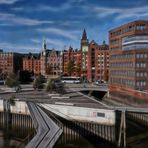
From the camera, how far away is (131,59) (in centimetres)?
10025

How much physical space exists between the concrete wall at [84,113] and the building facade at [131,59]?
94.9ft

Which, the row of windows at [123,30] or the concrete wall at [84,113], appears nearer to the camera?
the concrete wall at [84,113]

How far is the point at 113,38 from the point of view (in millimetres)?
116312

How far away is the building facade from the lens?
96250 mm

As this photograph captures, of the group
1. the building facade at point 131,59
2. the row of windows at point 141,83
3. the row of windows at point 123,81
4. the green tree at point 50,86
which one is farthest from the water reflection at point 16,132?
the row of windows at point 123,81

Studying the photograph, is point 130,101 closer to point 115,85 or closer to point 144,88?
point 144,88

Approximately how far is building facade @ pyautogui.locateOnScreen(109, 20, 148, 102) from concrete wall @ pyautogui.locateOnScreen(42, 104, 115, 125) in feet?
94.9

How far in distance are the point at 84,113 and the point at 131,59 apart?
4291 cm

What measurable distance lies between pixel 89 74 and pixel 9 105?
10838 centimetres

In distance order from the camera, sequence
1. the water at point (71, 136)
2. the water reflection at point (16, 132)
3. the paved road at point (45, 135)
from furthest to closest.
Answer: the water at point (71, 136), the water reflection at point (16, 132), the paved road at point (45, 135)

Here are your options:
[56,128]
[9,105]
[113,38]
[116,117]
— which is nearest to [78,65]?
[113,38]

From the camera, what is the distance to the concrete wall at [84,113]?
5984 centimetres

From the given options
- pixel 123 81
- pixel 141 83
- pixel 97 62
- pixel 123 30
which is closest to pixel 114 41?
pixel 123 30

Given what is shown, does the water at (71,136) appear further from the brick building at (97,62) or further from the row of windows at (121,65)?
the brick building at (97,62)
